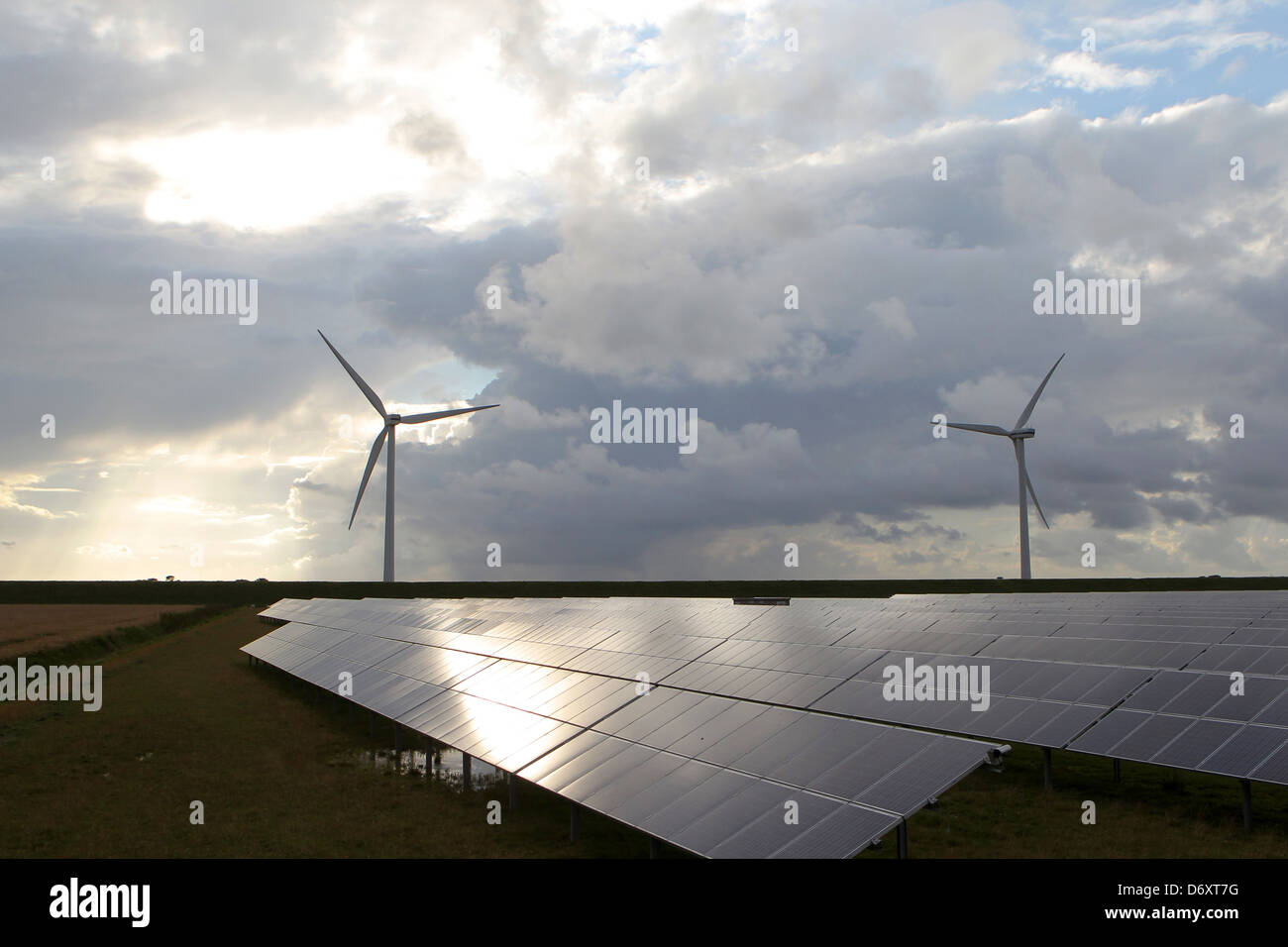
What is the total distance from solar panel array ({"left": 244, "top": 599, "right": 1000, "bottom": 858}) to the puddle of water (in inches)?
63.7

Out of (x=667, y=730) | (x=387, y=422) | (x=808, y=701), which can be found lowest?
(x=808, y=701)

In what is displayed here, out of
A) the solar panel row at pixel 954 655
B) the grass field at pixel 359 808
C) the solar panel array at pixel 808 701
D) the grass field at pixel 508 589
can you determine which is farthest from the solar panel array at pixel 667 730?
the grass field at pixel 508 589

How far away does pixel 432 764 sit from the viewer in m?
28.1

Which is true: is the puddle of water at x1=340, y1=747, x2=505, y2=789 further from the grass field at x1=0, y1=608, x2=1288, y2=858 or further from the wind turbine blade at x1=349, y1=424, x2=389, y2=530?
the wind turbine blade at x1=349, y1=424, x2=389, y2=530

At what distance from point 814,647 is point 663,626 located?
9376 mm

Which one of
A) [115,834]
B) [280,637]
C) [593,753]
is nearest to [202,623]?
[280,637]

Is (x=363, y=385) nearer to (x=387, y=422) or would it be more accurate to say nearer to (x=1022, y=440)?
(x=387, y=422)

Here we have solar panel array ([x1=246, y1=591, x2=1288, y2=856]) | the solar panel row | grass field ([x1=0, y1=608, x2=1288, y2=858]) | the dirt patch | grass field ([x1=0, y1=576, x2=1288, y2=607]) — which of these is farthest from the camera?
grass field ([x1=0, y1=576, x2=1288, y2=607])

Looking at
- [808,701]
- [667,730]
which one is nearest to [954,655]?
[808,701]

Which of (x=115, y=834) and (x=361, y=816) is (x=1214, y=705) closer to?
(x=361, y=816)

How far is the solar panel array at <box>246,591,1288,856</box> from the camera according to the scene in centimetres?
1489

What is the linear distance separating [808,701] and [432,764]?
1204 cm

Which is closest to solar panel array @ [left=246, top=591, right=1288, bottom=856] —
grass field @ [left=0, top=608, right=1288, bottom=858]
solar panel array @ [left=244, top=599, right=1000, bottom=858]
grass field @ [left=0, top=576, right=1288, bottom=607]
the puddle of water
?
solar panel array @ [left=244, top=599, right=1000, bottom=858]
